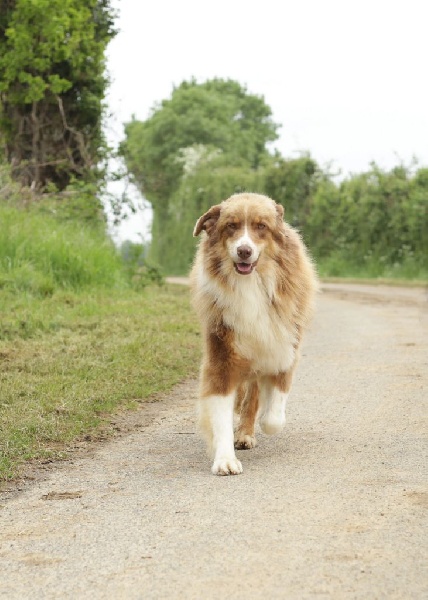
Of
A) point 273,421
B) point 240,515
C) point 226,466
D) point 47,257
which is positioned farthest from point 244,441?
point 47,257

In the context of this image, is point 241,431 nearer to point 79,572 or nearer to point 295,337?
point 295,337

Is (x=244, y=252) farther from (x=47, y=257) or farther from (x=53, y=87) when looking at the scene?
(x=53, y=87)

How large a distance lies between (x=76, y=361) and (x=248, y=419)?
2.81 metres

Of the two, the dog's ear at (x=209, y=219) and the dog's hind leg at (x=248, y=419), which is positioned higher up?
the dog's ear at (x=209, y=219)

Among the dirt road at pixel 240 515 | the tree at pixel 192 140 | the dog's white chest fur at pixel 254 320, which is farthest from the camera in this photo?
the tree at pixel 192 140

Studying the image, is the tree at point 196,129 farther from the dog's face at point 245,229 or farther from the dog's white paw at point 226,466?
the dog's white paw at point 226,466

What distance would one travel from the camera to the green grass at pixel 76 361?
20.9ft

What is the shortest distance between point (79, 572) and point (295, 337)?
269cm

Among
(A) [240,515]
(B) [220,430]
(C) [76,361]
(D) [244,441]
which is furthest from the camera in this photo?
(C) [76,361]

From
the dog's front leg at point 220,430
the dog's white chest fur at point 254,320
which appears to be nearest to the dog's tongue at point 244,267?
the dog's white chest fur at point 254,320

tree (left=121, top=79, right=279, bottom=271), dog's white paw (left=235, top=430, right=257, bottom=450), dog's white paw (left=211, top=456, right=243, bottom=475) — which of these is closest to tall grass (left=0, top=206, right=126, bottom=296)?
dog's white paw (left=235, top=430, right=257, bottom=450)

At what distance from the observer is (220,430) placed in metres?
5.51

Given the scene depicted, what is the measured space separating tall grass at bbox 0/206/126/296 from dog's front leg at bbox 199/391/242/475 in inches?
280

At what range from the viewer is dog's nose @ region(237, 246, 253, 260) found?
558 centimetres
